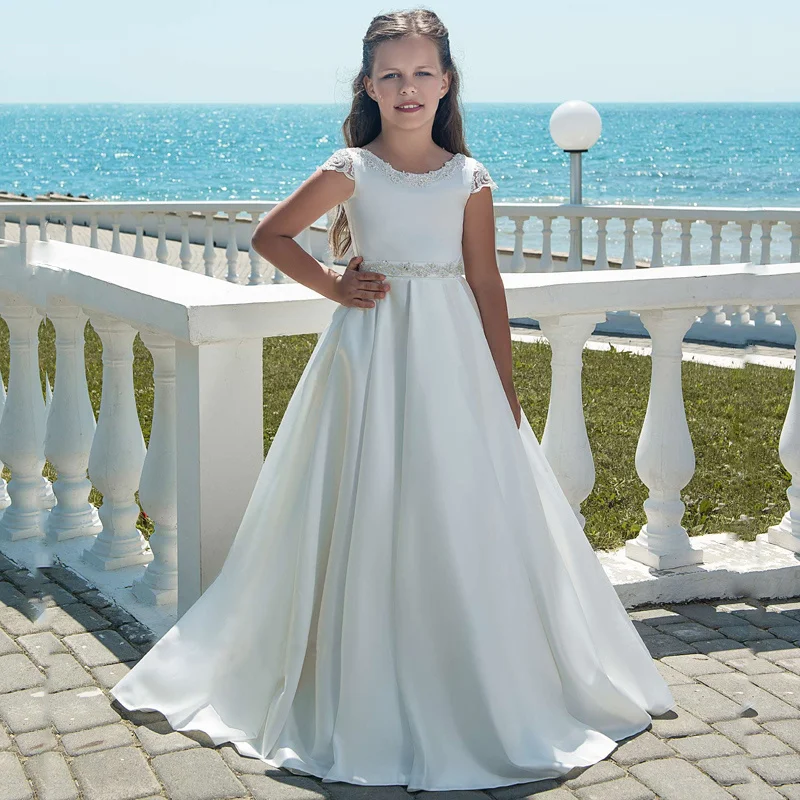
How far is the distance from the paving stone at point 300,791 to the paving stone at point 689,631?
1.05 meters

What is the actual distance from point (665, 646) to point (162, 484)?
1544mm

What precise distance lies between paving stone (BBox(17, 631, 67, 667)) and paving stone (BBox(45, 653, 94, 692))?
0.03 metres

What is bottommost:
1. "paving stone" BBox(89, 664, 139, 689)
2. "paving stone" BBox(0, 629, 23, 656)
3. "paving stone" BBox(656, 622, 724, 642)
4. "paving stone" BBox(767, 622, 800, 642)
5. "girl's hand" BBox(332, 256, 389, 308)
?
"paving stone" BBox(767, 622, 800, 642)

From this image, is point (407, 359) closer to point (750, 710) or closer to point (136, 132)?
point (750, 710)

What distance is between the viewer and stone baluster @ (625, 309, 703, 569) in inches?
139

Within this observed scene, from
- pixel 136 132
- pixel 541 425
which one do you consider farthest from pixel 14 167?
pixel 541 425

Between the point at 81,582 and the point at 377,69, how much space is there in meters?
1.91

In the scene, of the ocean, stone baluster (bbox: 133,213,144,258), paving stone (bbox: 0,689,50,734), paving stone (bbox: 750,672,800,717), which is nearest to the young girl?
paving stone (bbox: 0,689,50,734)

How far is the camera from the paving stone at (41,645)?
10.3 ft

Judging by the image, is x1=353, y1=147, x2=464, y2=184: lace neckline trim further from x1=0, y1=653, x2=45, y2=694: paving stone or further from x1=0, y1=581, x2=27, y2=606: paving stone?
x1=0, y1=581, x2=27, y2=606: paving stone

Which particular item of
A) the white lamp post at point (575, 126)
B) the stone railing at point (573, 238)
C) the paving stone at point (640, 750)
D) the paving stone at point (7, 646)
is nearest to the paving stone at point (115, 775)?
the paving stone at point (7, 646)

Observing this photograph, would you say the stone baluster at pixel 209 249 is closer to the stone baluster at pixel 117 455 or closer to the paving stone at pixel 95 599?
the stone baluster at pixel 117 455

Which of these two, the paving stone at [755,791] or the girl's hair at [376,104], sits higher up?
the girl's hair at [376,104]

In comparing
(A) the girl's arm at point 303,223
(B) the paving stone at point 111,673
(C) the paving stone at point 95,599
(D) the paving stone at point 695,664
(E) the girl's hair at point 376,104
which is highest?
(E) the girl's hair at point 376,104
